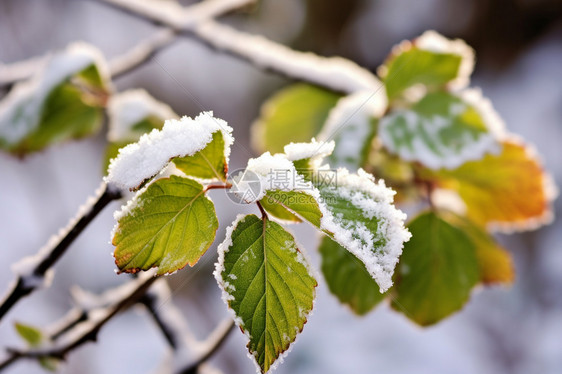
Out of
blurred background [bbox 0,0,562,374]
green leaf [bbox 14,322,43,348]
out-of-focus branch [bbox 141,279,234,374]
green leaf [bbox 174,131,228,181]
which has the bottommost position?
blurred background [bbox 0,0,562,374]

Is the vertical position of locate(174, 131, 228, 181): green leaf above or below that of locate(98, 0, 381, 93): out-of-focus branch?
above

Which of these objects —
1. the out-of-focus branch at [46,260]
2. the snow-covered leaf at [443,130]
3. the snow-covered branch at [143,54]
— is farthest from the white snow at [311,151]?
the snow-covered branch at [143,54]

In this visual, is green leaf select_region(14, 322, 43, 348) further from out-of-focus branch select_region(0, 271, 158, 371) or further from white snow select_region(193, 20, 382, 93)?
white snow select_region(193, 20, 382, 93)

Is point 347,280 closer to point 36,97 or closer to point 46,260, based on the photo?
point 46,260

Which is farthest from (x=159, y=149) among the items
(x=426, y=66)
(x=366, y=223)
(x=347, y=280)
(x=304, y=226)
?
(x=304, y=226)

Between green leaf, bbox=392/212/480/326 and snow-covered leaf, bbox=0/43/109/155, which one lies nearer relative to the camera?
green leaf, bbox=392/212/480/326

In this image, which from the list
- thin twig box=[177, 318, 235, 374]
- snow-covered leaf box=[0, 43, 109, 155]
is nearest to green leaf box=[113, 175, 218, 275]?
thin twig box=[177, 318, 235, 374]

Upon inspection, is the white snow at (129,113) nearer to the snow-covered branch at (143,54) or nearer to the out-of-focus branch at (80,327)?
the snow-covered branch at (143,54)
